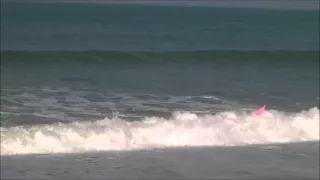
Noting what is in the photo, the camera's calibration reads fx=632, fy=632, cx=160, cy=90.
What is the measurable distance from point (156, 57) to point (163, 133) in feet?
39.8

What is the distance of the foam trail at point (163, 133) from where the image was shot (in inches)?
388

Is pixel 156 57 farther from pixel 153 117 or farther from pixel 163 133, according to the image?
pixel 163 133

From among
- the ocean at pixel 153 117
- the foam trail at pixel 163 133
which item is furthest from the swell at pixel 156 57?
the foam trail at pixel 163 133

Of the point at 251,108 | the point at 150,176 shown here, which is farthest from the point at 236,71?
Result: the point at 150,176

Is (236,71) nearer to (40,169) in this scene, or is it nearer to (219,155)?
(219,155)

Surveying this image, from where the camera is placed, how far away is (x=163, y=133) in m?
10.7

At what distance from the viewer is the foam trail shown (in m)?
9.85

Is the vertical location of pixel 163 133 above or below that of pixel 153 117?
below

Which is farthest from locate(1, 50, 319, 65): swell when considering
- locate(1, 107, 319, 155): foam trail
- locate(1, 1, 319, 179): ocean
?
locate(1, 107, 319, 155): foam trail

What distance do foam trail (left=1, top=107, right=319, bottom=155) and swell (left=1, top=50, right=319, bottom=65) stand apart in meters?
9.81

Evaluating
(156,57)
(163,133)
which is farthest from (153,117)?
(156,57)

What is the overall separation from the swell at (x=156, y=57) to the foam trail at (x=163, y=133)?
9812 millimetres

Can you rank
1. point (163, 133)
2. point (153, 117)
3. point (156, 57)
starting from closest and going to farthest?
point (163, 133), point (153, 117), point (156, 57)

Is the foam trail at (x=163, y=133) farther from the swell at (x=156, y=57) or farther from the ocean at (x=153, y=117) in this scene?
the swell at (x=156, y=57)
